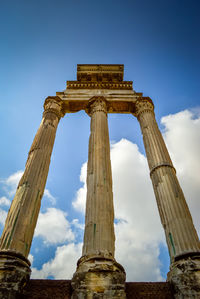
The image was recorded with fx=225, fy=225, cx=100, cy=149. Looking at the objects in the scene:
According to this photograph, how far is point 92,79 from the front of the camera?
85.3ft

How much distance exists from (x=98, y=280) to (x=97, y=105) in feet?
47.7

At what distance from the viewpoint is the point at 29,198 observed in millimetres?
11906

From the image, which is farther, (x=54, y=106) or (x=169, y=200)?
(x=54, y=106)

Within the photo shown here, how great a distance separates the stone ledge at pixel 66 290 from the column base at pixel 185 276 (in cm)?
51

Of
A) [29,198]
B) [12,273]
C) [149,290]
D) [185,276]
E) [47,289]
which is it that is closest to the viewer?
[12,273]

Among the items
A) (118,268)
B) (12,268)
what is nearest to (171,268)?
(118,268)

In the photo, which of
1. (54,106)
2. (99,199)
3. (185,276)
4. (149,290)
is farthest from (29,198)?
(54,106)

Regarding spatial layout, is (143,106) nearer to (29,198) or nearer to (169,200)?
A: (169,200)

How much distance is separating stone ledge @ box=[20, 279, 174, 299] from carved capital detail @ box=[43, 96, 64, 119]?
13165mm

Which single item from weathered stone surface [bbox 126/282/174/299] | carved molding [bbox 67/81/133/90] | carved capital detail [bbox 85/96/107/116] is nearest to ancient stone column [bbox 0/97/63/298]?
weathered stone surface [bbox 126/282/174/299]

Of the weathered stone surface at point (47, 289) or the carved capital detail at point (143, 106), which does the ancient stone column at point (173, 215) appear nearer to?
the carved capital detail at point (143, 106)

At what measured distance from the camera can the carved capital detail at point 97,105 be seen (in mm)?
19578

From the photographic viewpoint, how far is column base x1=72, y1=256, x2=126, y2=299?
810 centimetres

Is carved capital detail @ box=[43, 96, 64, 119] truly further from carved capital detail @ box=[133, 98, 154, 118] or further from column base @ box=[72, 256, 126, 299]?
column base @ box=[72, 256, 126, 299]
